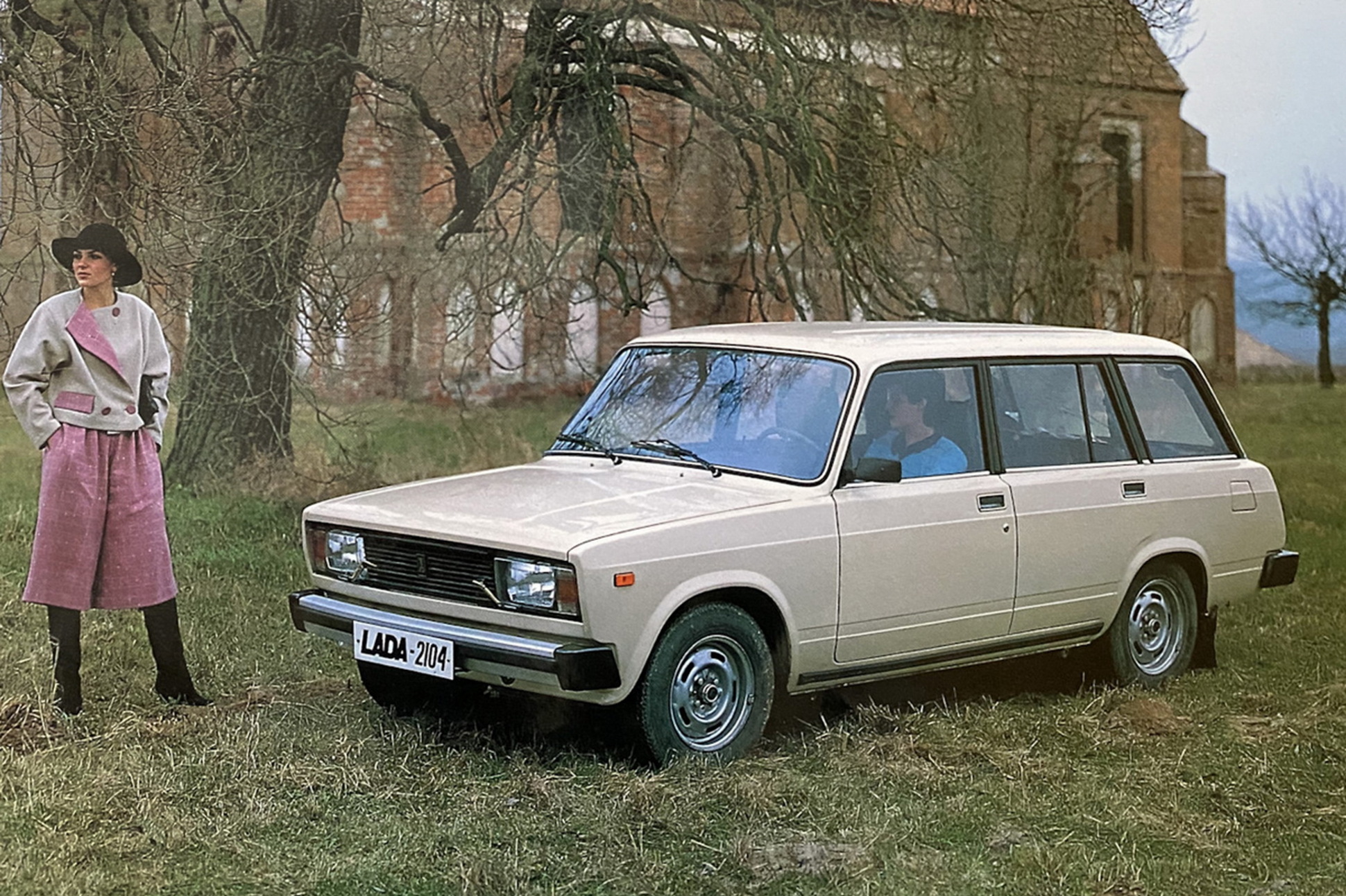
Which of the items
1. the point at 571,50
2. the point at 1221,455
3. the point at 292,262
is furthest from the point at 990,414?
the point at 571,50

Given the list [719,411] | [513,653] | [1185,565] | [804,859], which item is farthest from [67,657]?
[1185,565]

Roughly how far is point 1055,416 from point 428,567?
9.41 ft

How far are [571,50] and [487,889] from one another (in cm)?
759

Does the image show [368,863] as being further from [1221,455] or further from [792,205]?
[792,205]

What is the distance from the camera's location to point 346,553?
5.91m

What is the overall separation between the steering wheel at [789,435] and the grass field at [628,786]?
1.09m

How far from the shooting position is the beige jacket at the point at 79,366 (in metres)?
6.02

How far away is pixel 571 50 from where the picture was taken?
11.0 m

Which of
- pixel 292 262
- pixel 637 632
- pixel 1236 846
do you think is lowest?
pixel 1236 846

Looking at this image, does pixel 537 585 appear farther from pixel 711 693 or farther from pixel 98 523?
pixel 98 523

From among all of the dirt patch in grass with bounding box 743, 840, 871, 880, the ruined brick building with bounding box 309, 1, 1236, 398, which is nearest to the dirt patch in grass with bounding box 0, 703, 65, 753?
the dirt patch in grass with bounding box 743, 840, 871, 880

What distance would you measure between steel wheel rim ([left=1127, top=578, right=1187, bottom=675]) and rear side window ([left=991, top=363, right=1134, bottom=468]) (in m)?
0.63

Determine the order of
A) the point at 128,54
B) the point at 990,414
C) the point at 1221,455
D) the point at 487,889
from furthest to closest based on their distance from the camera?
the point at 128,54
the point at 1221,455
the point at 990,414
the point at 487,889

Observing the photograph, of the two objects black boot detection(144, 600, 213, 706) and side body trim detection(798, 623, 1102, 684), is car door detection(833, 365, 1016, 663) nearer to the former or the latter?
side body trim detection(798, 623, 1102, 684)
